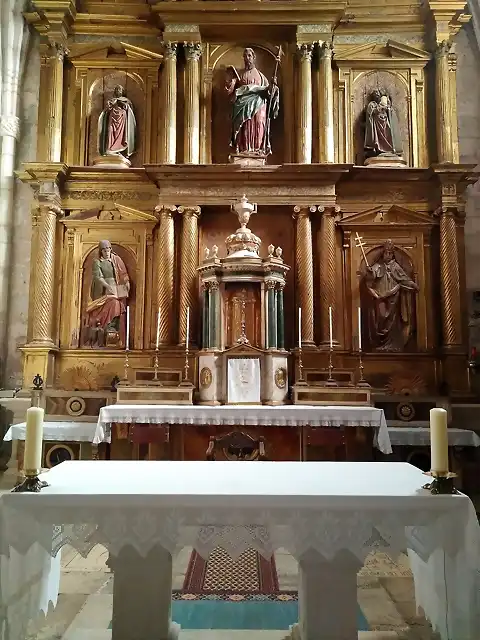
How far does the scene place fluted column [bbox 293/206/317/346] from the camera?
29.6ft

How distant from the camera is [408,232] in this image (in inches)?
376

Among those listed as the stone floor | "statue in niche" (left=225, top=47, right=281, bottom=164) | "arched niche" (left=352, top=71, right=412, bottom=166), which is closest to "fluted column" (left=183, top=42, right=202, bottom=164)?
"statue in niche" (left=225, top=47, right=281, bottom=164)

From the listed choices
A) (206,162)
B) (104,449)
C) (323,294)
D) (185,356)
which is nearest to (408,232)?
(323,294)

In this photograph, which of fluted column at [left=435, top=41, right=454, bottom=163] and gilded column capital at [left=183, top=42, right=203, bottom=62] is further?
gilded column capital at [left=183, top=42, right=203, bottom=62]

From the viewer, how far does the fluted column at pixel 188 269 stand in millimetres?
9047

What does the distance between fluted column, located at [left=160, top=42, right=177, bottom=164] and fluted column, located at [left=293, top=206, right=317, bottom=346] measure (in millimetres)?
2242

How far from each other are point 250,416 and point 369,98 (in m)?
6.15

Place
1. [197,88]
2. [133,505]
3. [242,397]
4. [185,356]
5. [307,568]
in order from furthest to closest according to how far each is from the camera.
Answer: [197,88]
[185,356]
[242,397]
[307,568]
[133,505]

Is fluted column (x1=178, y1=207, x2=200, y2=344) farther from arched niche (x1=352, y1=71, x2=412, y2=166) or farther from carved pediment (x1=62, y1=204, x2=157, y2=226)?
arched niche (x1=352, y1=71, x2=412, y2=166)

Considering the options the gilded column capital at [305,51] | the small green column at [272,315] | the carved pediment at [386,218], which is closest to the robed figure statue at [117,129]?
the gilded column capital at [305,51]

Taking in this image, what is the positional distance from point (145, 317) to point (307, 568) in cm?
669

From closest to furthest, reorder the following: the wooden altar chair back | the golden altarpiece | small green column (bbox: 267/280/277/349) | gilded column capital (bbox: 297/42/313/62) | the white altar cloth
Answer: the white altar cloth, the wooden altar chair back, small green column (bbox: 267/280/277/349), the golden altarpiece, gilded column capital (bbox: 297/42/313/62)

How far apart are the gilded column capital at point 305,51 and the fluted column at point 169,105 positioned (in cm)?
208

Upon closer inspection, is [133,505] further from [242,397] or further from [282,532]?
[242,397]
